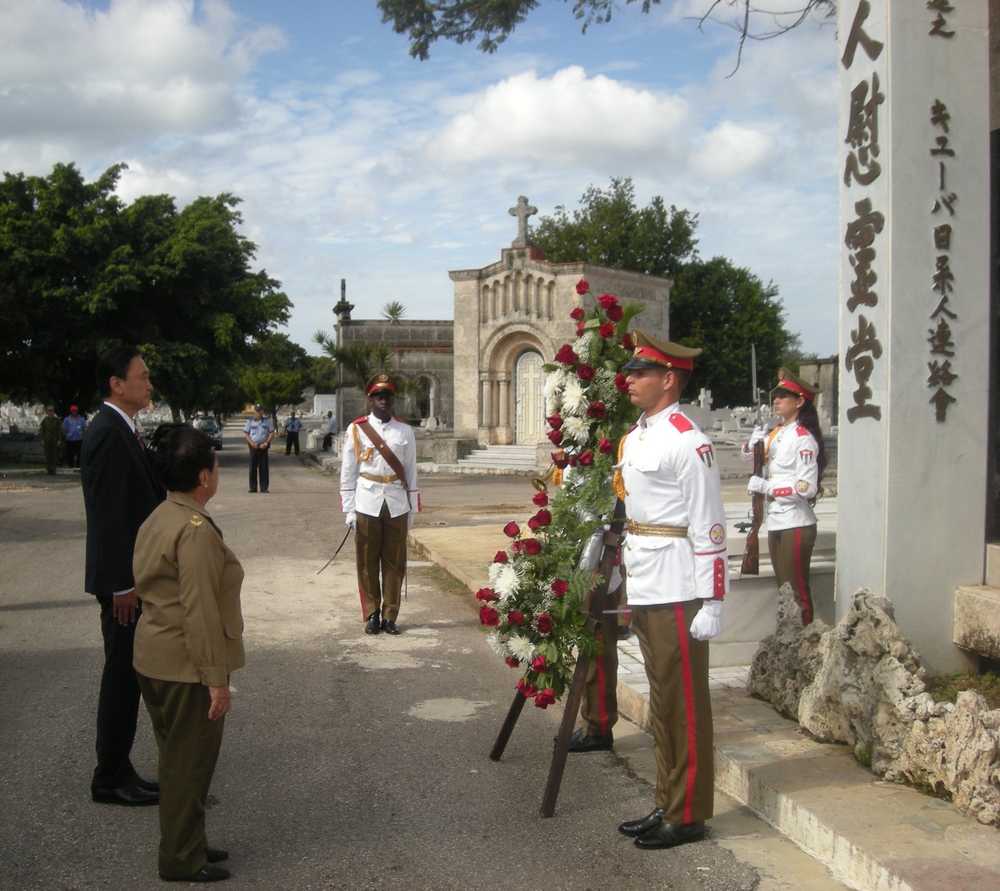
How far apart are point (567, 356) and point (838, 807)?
2.31 metres

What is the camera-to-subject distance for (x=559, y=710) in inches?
238

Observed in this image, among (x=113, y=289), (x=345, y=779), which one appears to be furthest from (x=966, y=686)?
(x=113, y=289)

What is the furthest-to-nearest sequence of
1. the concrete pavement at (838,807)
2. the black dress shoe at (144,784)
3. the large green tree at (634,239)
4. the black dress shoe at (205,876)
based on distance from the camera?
Result: the large green tree at (634,239)
the black dress shoe at (144,784)
the black dress shoe at (205,876)
the concrete pavement at (838,807)

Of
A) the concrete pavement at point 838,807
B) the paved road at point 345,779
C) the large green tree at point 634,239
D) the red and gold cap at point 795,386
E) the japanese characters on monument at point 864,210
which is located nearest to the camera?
the concrete pavement at point 838,807

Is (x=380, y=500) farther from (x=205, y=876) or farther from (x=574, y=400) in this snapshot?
(x=205, y=876)

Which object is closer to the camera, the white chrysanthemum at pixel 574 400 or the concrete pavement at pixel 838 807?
the concrete pavement at pixel 838 807

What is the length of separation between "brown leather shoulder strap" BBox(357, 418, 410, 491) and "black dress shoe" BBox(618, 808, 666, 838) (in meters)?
4.36

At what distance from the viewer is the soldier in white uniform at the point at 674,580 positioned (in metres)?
4.00

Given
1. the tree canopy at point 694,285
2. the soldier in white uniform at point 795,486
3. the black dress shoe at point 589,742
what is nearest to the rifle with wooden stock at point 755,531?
the soldier in white uniform at point 795,486

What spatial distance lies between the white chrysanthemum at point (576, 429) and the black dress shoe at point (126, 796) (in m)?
2.51

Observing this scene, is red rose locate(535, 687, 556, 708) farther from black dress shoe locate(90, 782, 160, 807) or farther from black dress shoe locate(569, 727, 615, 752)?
black dress shoe locate(90, 782, 160, 807)

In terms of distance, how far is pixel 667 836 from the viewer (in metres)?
4.02

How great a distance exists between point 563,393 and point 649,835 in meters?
2.06

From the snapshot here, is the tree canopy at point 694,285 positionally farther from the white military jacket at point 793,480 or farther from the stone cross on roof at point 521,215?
the white military jacket at point 793,480
